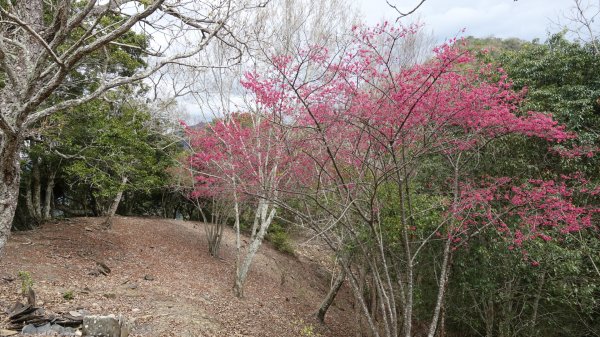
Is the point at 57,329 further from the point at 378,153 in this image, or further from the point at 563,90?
the point at 563,90

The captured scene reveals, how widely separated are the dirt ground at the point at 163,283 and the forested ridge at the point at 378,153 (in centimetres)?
21

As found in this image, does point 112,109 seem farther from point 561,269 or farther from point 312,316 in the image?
point 561,269

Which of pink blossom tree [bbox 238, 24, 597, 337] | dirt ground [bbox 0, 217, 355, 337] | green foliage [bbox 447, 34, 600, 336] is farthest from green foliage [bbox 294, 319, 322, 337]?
green foliage [bbox 447, 34, 600, 336]

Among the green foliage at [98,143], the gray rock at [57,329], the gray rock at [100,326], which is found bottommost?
the gray rock at [57,329]

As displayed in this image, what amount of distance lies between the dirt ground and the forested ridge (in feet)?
0.68

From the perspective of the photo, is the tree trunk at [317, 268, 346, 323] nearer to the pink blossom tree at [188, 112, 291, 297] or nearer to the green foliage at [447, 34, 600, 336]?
the pink blossom tree at [188, 112, 291, 297]

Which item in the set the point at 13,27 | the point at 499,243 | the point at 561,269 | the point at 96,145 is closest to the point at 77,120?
the point at 96,145

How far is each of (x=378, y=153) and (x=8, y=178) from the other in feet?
14.0

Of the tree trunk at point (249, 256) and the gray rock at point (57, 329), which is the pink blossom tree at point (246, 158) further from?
the gray rock at point (57, 329)

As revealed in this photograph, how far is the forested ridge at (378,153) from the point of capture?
169 inches

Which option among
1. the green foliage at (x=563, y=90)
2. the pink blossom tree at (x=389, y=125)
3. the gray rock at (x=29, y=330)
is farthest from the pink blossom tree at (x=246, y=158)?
the green foliage at (x=563, y=90)

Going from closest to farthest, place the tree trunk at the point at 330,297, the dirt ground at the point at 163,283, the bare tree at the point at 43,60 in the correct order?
1. the bare tree at the point at 43,60
2. the dirt ground at the point at 163,283
3. the tree trunk at the point at 330,297

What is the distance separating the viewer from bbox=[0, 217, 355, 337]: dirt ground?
250 inches

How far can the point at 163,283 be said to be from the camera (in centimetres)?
878
